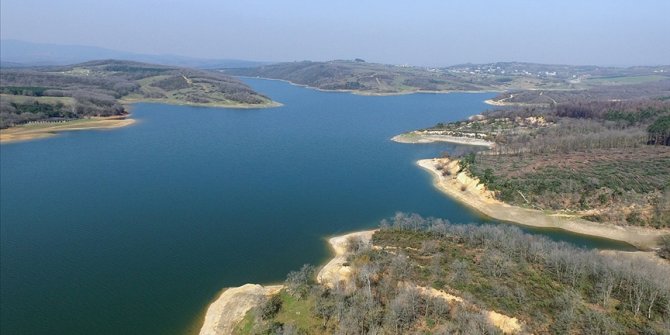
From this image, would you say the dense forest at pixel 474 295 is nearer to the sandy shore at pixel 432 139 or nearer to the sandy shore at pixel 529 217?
the sandy shore at pixel 529 217

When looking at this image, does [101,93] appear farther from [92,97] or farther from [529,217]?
[529,217]

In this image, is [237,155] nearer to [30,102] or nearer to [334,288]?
[334,288]

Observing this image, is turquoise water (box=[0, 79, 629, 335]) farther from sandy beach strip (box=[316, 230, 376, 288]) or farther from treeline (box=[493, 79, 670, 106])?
treeline (box=[493, 79, 670, 106])

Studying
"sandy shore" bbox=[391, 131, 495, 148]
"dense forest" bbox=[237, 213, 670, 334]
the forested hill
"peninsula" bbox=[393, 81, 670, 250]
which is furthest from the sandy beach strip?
the forested hill

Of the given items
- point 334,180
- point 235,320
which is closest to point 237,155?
point 334,180

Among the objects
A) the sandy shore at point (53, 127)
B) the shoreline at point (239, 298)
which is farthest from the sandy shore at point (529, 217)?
the sandy shore at point (53, 127)

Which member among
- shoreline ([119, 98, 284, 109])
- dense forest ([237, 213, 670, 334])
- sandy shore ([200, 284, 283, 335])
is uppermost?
shoreline ([119, 98, 284, 109])

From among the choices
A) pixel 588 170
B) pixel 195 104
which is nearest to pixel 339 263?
Answer: pixel 588 170
